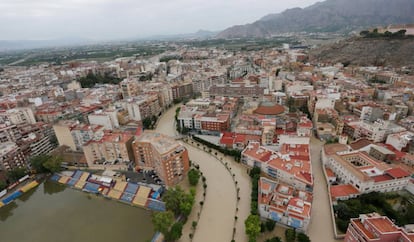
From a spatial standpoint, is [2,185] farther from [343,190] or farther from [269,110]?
[269,110]

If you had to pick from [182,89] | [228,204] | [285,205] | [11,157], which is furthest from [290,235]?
[182,89]

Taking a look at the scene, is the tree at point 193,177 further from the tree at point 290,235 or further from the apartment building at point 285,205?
the tree at point 290,235

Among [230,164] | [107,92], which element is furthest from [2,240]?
[107,92]

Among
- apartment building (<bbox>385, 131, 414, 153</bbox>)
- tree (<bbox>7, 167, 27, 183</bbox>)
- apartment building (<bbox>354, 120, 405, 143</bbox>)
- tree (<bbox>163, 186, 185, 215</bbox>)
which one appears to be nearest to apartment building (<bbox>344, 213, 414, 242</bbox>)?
tree (<bbox>163, 186, 185, 215</bbox>)

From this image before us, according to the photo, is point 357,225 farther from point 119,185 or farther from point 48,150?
point 48,150

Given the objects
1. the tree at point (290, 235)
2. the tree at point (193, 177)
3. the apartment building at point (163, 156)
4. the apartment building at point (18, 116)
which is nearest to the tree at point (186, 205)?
the tree at point (193, 177)

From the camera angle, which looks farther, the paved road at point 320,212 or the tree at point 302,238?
the paved road at point 320,212
